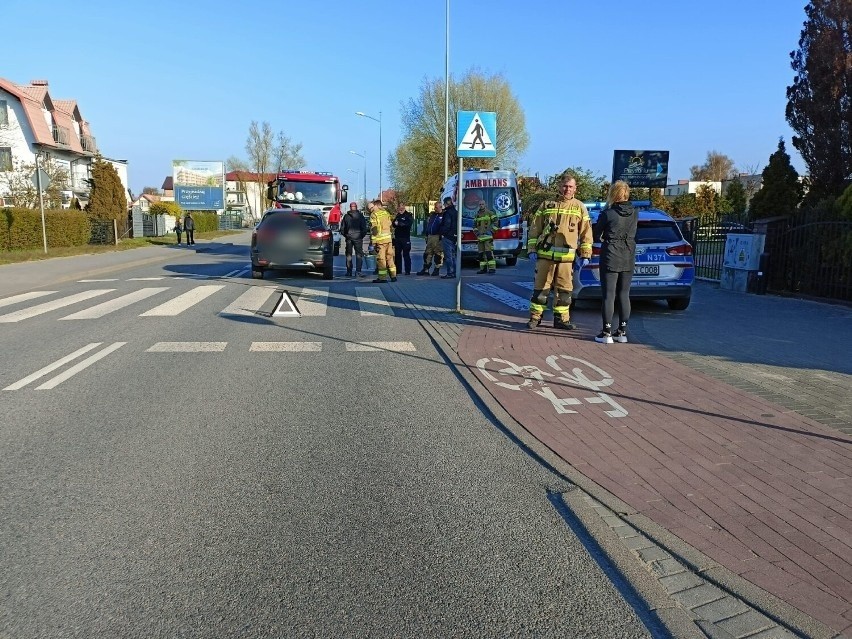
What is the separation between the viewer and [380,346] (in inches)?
348

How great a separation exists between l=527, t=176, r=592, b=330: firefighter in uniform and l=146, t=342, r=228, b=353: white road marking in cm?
429

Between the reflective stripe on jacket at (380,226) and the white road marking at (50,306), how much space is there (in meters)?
5.87

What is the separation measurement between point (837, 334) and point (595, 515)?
730 cm

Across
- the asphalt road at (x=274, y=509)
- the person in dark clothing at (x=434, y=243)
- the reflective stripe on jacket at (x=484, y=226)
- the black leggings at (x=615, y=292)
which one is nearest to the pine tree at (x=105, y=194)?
the person in dark clothing at (x=434, y=243)

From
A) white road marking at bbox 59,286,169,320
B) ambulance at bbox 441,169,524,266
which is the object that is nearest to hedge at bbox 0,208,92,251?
white road marking at bbox 59,286,169,320

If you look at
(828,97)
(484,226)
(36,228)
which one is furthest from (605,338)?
(36,228)

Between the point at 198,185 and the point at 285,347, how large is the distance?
217ft

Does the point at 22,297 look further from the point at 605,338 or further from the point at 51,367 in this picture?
the point at 605,338

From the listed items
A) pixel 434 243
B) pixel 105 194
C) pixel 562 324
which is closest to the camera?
pixel 562 324

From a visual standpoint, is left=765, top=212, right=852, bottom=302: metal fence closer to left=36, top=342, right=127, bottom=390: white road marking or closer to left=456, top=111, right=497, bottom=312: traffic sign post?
left=456, top=111, right=497, bottom=312: traffic sign post

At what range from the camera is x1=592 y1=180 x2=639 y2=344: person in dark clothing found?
862cm

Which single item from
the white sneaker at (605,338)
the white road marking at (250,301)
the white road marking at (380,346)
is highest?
the white sneaker at (605,338)

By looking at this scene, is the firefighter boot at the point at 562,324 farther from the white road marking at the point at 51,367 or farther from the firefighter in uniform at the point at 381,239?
the firefighter in uniform at the point at 381,239

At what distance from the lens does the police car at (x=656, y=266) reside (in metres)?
10.7
